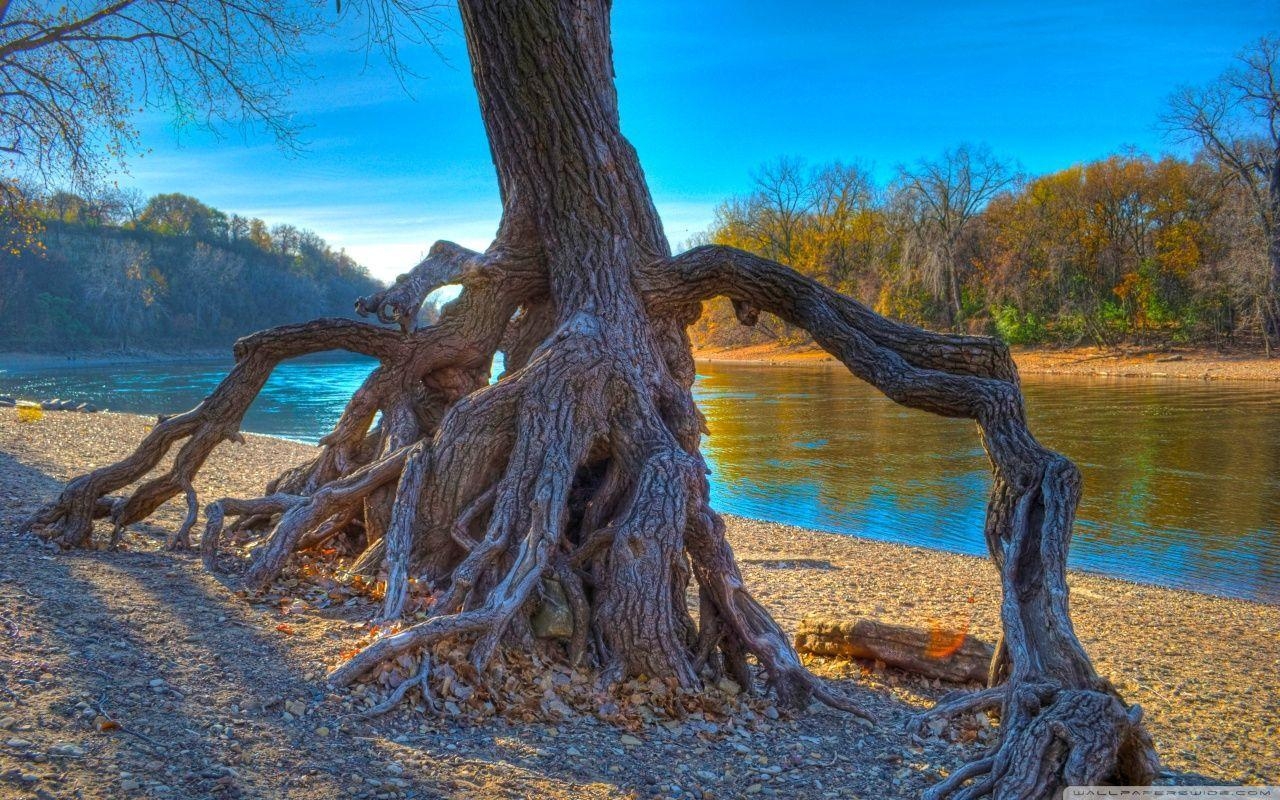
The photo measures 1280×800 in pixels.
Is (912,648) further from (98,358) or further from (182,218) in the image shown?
(182,218)

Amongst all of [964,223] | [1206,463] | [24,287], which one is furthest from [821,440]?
[24,287]

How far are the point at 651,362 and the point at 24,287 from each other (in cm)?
8102

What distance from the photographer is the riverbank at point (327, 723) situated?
3328 millimetres

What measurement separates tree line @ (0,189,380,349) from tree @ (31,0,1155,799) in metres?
46.4

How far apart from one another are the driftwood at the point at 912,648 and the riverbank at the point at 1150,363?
3455 cm

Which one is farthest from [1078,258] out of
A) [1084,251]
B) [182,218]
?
[182,218]

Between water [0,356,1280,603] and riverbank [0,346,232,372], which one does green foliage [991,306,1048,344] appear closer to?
water [0,356,1280,603]

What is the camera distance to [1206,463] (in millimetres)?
17906

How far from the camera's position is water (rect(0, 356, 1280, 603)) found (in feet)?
40.5

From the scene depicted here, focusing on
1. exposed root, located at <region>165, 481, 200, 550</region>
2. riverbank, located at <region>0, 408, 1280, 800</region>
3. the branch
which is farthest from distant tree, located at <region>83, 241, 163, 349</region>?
riverbank, located at <region>0, 408, 1280, 800</region>

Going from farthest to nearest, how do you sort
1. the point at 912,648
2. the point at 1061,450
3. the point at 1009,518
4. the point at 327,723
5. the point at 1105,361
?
the point at 1105,361
the point at 1061,450
the point at 912,648
the point at 1009,518
the point at 327,723

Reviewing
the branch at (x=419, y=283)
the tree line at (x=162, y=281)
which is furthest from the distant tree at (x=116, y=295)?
the branch at (x=419, y=283)

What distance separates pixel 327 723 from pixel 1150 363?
43998 millimetres

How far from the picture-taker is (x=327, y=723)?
152 inches
